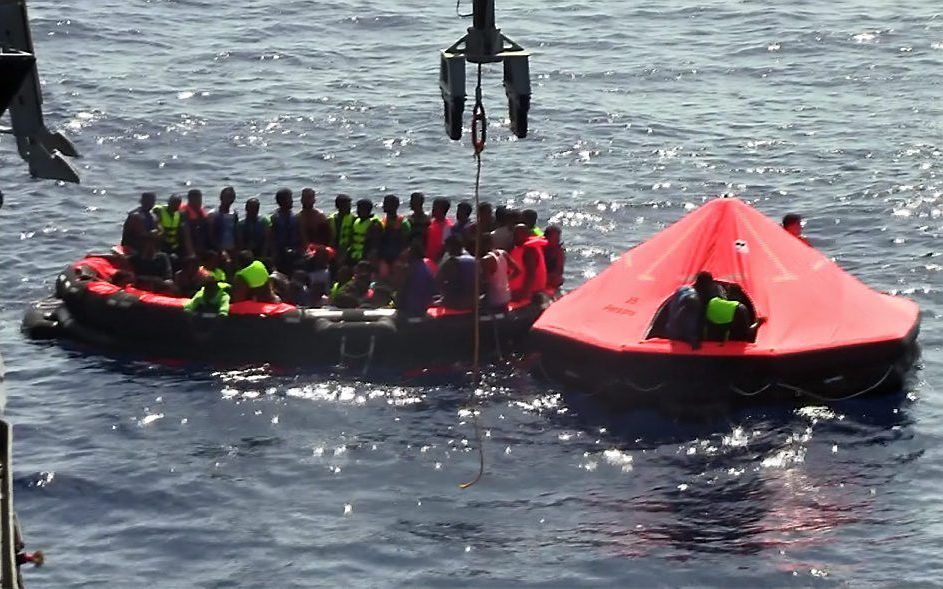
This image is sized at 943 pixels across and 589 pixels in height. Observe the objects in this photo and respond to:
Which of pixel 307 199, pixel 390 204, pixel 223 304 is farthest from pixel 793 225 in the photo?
pixel 223 304

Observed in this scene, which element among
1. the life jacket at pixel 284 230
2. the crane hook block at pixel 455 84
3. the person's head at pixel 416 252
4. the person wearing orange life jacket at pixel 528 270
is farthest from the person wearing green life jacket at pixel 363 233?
the crane hook block at pixel 455 84

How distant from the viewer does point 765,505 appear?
58.9ft

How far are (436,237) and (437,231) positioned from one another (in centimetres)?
8

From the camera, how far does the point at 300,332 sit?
21.6m

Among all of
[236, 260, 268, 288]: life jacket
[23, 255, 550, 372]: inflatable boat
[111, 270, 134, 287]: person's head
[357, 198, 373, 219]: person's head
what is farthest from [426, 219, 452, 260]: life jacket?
[111, 270, 134, 287]: person's head

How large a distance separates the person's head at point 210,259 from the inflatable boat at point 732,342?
4.47m

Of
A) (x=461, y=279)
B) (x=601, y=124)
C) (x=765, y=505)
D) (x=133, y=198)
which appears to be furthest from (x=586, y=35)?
(x=765, y=505)

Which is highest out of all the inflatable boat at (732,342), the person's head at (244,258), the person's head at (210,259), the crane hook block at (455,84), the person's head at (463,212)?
the crane hook block at (455,84)

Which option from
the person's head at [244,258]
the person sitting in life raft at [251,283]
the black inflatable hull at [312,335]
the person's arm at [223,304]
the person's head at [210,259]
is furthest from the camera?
the person's head at [210,259]

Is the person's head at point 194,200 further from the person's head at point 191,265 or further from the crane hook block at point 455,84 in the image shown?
the crane hook block at point 455,84

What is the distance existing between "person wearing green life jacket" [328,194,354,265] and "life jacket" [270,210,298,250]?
531mm

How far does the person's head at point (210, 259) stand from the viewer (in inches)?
886

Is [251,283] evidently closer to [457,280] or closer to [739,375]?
[457,280]

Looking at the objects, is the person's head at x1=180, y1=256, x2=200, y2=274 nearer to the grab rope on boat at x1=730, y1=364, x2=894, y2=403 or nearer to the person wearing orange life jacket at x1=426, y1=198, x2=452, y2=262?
the person wearing orange life jacket at x1=426, y1=198, x2=452, y2=262
